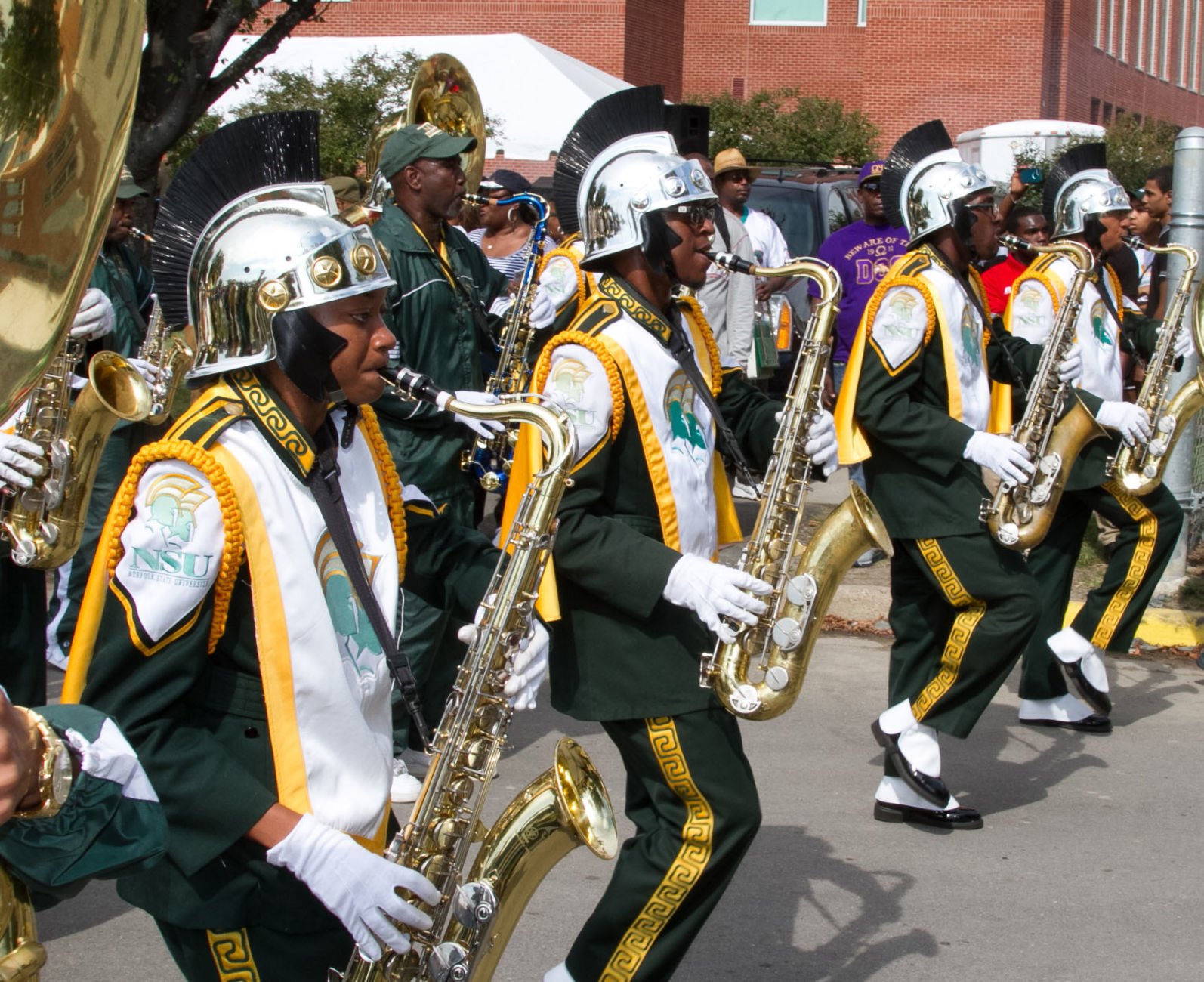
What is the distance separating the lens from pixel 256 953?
2.50m

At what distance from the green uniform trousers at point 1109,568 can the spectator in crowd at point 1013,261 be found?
265 cm

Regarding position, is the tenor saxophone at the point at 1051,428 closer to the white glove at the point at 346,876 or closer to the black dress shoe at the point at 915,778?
the black dress shoe at the point at 915,778

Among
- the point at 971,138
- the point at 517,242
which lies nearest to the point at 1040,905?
the point at 517,242

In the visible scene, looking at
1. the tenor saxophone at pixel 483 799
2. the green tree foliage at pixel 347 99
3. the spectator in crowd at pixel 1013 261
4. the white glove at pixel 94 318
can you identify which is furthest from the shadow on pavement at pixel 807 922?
the green tree foliage at pixel 347 99

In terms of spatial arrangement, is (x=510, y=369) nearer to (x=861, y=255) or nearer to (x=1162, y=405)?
(x=1162, y=405)

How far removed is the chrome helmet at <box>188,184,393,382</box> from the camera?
2572mm

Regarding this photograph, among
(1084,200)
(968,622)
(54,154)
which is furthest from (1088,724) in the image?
(54,154)

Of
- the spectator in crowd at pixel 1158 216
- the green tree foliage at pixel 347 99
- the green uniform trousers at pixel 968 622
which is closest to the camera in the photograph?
the green uniform trousers at pixel 968 622

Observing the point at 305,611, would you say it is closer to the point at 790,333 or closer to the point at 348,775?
the point at 348,775

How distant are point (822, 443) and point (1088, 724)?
2980 millimetres

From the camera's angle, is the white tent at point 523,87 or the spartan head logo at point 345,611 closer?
the spartan head logo at point 345,611

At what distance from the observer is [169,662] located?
2361 mm

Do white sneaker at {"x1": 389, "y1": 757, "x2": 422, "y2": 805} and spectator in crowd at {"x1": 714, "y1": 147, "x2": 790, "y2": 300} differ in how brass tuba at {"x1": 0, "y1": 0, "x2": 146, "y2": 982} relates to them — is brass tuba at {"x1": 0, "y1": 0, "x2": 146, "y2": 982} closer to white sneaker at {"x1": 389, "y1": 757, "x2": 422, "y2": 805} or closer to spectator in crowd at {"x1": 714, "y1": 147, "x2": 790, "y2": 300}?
white sneaker at {"x1": 389, "y1": 757, "x2": 422, "y2": 805}

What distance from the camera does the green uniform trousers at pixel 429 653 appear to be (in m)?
5.36
